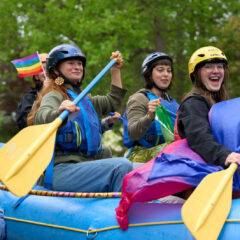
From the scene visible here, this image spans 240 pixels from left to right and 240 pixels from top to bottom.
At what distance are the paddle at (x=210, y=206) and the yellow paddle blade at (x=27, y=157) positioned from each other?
1.22 m

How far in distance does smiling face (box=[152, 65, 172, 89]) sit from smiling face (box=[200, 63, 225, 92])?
4.02 ft

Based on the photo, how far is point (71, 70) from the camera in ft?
13.7

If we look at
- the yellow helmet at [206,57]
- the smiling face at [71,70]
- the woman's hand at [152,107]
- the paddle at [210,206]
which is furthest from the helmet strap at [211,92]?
the smiling face at [71,70]

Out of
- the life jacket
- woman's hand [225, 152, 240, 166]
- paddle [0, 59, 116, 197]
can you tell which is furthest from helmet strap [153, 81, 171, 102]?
woman's hand [225, 152, 240, 166]

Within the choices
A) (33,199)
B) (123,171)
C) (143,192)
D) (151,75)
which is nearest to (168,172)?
(143,192)

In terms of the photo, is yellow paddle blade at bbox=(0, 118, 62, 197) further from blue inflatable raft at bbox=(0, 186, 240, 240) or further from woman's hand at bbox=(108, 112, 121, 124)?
woman's hand at bbox=(108, 112, 121, 124)

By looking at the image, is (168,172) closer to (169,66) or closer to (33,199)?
(33,199)

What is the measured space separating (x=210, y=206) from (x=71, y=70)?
2.13 meters

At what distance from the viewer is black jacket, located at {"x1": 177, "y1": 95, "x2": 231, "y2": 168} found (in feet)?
9.65

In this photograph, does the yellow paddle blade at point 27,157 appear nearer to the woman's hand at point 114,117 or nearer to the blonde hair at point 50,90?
the blonde hair at point 50,90

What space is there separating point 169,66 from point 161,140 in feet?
2.79

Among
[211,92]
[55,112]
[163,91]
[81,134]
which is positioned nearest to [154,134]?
[163,91]

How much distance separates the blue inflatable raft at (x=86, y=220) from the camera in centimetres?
283

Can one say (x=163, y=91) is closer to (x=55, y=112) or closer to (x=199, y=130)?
(x=55, y=112)
